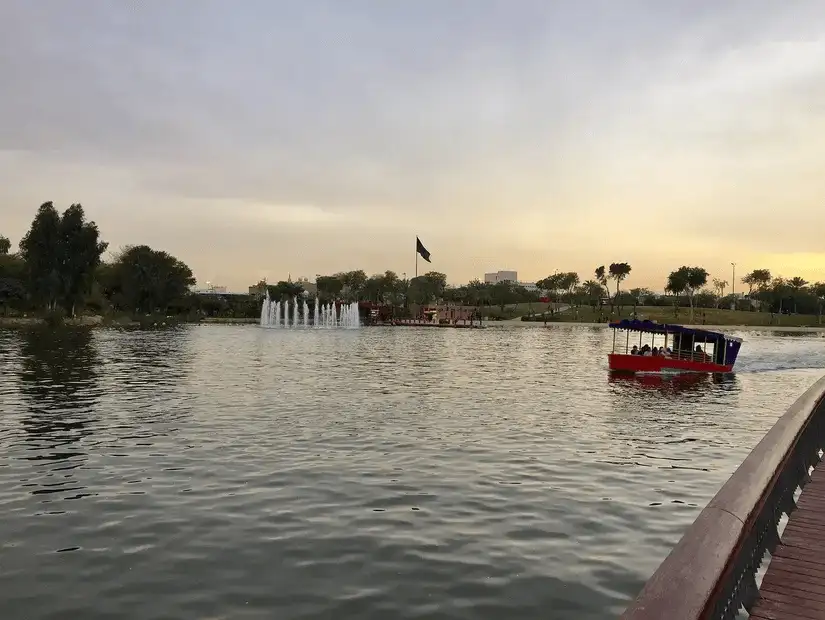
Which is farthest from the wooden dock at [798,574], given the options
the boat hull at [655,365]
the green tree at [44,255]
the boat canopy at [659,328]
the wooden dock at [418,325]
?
the wooden dock at [418,325]

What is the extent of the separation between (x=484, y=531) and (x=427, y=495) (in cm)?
246

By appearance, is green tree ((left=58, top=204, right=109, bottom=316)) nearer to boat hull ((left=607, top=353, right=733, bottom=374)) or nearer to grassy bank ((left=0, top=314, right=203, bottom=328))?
grassy bank ((left=0, top=314, right=203, bottom=328))

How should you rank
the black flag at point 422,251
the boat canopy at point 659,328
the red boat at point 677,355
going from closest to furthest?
the red boat at point 677,355 < the boat canopy at point 659,328 < the black flag at point 422,251

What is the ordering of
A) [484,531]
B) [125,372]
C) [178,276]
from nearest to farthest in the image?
[484,531] → [125,372] → [178,276]

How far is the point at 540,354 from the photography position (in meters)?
64.8

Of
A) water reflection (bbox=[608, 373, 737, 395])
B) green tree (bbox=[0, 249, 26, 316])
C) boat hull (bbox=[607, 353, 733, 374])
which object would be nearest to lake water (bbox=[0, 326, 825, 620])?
water reflection (bbox=[608, 373, 737, 395])

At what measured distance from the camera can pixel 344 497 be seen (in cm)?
1427

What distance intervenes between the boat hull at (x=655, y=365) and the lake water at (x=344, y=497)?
14188 mm

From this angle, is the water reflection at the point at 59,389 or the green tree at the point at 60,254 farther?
the green tree at the point at 60,254

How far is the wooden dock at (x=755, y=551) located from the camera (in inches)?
143

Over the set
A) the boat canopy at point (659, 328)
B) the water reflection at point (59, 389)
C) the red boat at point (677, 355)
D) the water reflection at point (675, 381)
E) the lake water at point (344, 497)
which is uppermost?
the boat canopy at point (659, 328)

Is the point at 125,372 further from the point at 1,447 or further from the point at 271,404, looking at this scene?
the point at 1,447

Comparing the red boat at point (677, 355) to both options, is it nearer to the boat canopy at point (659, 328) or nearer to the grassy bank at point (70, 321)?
the boat canopy at point (659, 328)

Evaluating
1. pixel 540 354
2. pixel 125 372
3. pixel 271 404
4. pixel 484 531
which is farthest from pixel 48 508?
pixel 540 354
